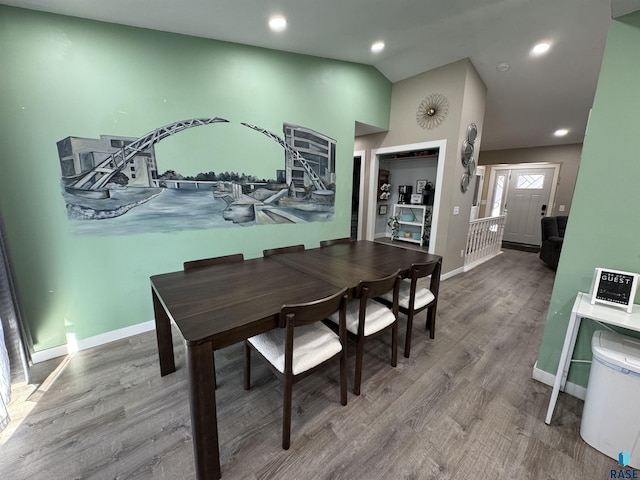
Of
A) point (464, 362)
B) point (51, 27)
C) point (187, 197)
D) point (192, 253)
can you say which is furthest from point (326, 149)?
point (464, 362)

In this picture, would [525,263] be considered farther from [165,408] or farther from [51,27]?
[51,27]

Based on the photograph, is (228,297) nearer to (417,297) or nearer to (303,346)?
(303,346)

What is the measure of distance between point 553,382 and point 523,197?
21.9 ft

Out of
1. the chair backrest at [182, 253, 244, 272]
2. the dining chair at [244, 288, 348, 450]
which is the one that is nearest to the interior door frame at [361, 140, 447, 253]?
the dining chair at [244, 288, 348, 450]

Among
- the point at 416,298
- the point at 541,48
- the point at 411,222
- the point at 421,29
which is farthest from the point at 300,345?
the point at 411,222

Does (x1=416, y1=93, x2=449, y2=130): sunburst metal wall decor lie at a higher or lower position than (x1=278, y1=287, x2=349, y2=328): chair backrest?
higher

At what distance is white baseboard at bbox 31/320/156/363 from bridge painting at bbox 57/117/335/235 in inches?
36.0

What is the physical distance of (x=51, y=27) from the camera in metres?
1.79

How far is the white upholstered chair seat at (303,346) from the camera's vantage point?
1.35 m

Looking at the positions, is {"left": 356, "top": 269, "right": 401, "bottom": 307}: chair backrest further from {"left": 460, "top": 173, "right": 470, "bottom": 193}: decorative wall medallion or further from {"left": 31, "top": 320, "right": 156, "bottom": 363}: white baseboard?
{"left": 460, "top": 173, "right": 470, "bottom": 193}: decorative wall medallion

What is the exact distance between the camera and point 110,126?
2.04 meters

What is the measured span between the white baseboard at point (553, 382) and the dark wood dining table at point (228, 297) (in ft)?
3.52

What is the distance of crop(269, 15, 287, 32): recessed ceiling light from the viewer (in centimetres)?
218

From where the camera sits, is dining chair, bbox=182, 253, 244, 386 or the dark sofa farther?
the dark sofa
